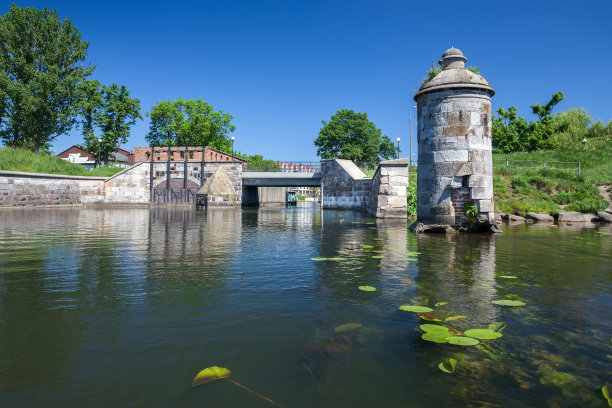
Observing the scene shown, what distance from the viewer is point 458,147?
31.0 feet

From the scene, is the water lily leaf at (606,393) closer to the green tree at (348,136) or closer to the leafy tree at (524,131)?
the leafy tree at (524,131)

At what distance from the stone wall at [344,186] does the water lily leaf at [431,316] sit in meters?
22.6

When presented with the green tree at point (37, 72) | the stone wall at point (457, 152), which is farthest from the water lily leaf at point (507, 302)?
the green tree at point (37, 72)

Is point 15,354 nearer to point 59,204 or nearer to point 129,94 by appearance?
point 59,204

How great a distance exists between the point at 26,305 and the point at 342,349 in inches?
117

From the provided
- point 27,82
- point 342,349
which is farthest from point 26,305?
point 27,82

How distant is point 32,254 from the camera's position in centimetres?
594

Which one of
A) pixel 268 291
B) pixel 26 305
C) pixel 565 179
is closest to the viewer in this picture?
pixel 26 305

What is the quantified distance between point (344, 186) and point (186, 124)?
3272cm

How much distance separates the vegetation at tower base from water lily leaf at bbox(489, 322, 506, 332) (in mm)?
47936

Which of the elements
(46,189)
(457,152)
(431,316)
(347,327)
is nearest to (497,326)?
(431,316)

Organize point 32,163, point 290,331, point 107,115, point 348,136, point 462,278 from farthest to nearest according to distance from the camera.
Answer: point 348,136
point 107,115
point 32,163
point 462,278
point 290,331

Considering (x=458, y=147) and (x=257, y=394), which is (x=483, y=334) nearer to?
(x=257, y=394)

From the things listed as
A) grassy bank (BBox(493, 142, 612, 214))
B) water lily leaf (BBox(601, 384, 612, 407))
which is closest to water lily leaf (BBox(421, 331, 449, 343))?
water lily leaf (BBox(601, 384, 612, 407))
